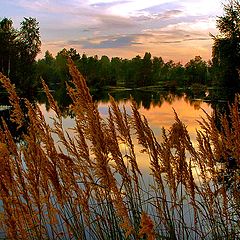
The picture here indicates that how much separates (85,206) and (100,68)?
10968cm

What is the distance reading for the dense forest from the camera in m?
41.7

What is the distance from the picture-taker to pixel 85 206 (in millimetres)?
3510

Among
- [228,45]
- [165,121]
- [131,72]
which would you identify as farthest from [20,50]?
[131,72]

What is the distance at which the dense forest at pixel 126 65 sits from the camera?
41.7 metres

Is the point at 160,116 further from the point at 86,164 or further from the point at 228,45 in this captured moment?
the point at 86,164

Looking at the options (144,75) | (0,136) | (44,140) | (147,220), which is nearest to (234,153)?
(44,140)

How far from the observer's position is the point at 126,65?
437 ft

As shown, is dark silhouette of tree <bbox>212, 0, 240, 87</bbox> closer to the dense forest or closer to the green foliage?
the dense forest

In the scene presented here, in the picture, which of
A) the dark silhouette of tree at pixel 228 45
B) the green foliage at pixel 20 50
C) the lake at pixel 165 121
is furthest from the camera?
the green foliage at pixel 20 50

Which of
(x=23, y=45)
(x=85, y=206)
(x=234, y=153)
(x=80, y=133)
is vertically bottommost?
(x=85, y=206)

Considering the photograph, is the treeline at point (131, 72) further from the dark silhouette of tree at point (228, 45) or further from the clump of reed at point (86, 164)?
the clump of reed at point (86, 164)

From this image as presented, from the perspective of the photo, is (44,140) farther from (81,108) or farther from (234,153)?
(234,153)

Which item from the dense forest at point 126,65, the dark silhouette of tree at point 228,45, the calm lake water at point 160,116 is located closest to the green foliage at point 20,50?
the dense forest at point 126,65

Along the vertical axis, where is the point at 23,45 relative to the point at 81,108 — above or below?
above
